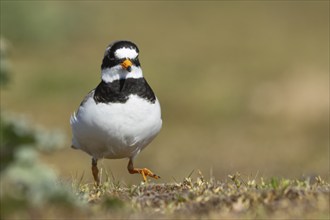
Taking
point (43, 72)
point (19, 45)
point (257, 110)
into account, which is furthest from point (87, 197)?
point (19, 45)

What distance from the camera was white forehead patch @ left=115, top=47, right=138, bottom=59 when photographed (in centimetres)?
1064

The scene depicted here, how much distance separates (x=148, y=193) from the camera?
8750mm

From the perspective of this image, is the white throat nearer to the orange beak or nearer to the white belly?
the orange beak

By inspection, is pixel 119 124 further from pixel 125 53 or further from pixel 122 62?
pixel 125 53

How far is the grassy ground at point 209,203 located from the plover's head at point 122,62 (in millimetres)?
2047

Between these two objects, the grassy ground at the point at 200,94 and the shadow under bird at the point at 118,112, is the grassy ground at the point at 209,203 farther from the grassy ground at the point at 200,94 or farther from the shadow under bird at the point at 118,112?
the shadow under bird at the point at 118,112

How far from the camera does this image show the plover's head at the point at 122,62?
1061cm

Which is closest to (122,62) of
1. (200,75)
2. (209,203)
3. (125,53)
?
(125,53)

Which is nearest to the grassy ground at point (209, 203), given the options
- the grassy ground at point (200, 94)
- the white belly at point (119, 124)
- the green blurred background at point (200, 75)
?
the grassy ground at point (200, 94)

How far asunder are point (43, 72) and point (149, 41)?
829 cm

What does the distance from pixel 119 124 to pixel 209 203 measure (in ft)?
8.51

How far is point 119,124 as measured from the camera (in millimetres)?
10141

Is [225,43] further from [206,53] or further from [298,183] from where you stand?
[298,183]

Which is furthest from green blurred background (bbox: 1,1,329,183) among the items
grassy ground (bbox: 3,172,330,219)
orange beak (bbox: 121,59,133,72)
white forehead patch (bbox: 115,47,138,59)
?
grassy ground (bbox: 3,172,330,219)
